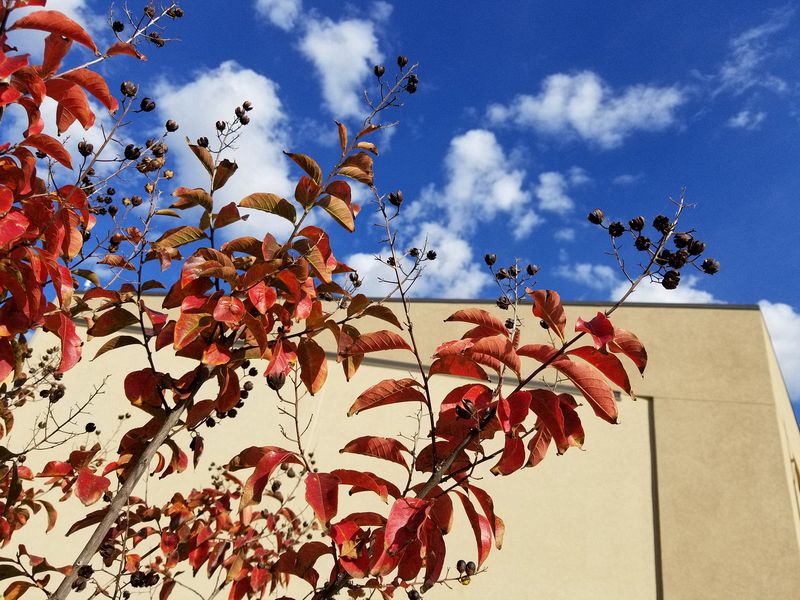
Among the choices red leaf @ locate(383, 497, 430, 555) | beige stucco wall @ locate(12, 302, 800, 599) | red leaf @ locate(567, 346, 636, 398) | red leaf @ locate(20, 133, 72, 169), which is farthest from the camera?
beige stucco wall @ locate(12, 302, 800, 599)

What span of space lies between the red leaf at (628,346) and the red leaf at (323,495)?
0.61m

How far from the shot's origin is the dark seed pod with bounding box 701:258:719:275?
1032mm

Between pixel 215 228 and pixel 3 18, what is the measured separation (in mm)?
521

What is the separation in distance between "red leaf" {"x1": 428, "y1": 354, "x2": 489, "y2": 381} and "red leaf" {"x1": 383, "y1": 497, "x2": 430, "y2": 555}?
0.25 meters

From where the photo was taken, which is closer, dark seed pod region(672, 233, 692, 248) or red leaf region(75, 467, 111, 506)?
dark seed pod region(672, 233, 692, 248)

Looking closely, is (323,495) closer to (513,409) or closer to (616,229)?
(513,409)

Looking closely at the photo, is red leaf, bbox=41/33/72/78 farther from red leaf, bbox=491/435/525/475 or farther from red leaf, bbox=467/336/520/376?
red leaf, bbox=491/435/525/475

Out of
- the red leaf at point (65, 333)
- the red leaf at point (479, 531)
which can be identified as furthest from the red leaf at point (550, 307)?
the red leaf at point (65, 333)

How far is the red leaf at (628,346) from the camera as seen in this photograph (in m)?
0.98

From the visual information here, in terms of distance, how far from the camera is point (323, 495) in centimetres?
100

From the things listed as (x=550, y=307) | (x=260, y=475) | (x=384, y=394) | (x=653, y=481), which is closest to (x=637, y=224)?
(x=550, y=307)

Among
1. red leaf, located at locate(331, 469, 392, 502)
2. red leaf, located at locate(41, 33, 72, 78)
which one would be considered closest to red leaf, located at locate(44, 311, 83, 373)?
red leaf, located at locate(41, 33, 72, 78)

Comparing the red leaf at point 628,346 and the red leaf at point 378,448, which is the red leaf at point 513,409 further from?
the red leaf at point 378,448

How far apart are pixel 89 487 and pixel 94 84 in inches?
36.2
